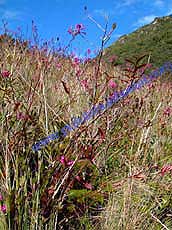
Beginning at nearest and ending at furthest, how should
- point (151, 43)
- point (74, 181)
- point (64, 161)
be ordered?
1. point (64, 161)
2. point (74, 181)
3. point (151, 43)

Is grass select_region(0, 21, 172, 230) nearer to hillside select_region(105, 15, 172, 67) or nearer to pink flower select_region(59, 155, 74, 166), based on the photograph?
pink flower select_region(59, 155, 74, 166)

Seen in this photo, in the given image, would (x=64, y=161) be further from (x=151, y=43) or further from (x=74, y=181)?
(x=151, y=43)

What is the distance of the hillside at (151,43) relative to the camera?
2059 cm

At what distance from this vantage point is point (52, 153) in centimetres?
194

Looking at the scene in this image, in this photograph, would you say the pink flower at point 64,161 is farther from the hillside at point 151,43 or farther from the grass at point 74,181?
the hillside at point 151,43

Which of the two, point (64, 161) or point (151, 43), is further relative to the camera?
point (151, 43)

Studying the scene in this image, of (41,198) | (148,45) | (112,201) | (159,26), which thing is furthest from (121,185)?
(159,26)

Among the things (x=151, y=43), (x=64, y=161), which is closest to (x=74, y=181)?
(x=64, y=161)

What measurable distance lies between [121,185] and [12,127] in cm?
60

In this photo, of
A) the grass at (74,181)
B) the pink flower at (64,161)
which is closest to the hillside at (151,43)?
the grass at (74,181)

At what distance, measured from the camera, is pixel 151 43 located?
75.9 feet

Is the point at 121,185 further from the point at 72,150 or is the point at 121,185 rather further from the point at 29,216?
the point at 29,216

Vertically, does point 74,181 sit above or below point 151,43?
below

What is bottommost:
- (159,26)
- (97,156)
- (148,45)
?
(97,156)
